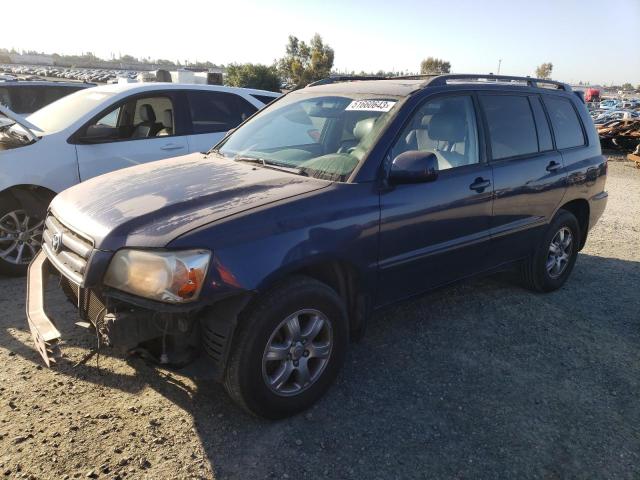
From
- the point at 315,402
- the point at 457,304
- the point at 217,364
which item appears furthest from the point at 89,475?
the point at 457,304

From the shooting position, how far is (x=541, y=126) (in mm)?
4297

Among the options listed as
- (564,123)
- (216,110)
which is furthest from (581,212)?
(216,110)

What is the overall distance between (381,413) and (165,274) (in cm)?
148

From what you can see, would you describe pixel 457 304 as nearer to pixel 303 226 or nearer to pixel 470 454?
pixel 470 454

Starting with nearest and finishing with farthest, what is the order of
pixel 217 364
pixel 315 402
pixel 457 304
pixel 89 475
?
pixel 89 475 < pixel 217 364 < pixel 315 402 < pixel 457 304

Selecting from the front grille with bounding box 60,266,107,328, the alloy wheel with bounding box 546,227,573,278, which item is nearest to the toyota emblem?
the front grille with bounding box 60,266,107,328

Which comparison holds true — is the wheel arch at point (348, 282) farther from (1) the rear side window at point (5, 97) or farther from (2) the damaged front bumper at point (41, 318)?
(1) the rear side window at point (5, 97)

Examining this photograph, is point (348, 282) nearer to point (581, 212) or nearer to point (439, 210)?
point (439, 210)

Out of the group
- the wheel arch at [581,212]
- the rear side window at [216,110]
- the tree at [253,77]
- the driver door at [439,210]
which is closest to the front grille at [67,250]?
the driver door at [439,210]

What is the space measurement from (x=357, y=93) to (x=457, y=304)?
2046 mm

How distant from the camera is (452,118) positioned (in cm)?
360

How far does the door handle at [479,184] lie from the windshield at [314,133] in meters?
0.83

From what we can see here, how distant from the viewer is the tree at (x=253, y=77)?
43.3 meters

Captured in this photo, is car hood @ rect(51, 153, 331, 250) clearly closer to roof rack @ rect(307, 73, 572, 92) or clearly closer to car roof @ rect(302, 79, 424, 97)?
car roof @ rect(302, 79, 424, 97)
